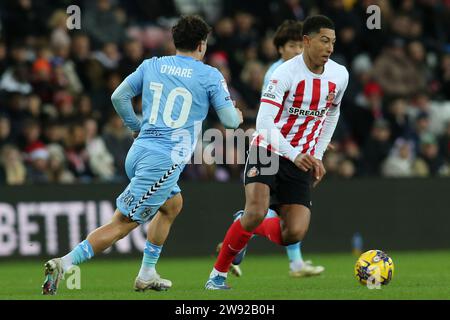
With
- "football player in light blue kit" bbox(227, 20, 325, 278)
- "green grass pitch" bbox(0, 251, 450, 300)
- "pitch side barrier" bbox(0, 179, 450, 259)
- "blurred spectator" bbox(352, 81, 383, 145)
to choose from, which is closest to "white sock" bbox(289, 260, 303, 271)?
"football player in light blue kit" bbox(227, 20, 325, 278)

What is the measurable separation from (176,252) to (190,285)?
5257 mm

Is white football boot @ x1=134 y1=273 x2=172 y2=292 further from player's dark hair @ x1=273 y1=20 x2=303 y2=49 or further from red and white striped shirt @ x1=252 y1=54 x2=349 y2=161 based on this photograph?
player's dark hair @ x1=273 y1=20 x2=303 y2=49

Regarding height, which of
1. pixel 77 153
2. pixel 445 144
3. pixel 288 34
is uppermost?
pixel 288 34

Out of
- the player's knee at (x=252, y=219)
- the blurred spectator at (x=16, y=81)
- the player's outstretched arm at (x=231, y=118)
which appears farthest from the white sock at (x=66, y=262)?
the blurred spectator at (x=16, y=81)

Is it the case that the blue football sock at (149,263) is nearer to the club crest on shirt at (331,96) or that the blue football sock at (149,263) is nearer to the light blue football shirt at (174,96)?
the light blue football shirt at (174,96)

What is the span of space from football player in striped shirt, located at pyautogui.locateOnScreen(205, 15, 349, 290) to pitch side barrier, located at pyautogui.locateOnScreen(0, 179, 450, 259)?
5.60 metres

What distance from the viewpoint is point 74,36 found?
16797 mm

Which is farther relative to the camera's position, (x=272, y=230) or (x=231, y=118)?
(x=272, y=230)

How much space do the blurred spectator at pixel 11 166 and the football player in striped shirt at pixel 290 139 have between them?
6.34m

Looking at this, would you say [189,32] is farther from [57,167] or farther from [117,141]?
[117,141]

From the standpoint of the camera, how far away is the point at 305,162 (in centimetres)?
872

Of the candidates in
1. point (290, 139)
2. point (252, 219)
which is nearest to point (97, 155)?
point (290, 139)

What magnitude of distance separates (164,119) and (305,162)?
1.19 metres

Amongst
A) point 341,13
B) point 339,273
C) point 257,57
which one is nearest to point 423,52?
point 341,13
